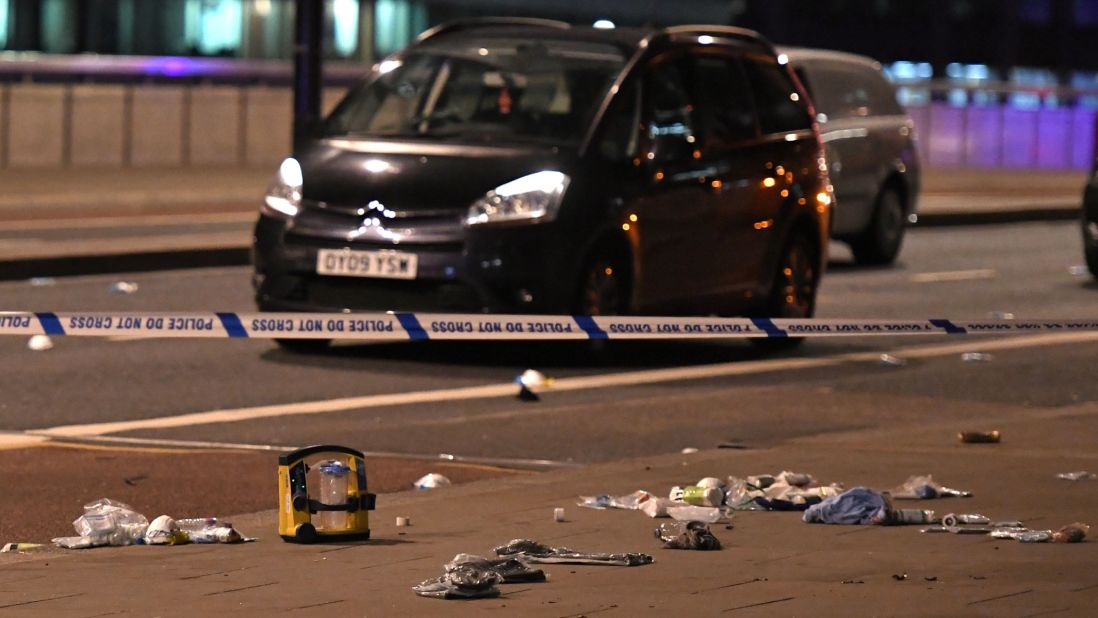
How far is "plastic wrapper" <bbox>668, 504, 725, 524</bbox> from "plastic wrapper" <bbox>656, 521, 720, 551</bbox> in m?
0.35

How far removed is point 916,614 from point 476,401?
5355mm

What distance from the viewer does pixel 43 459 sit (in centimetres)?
901

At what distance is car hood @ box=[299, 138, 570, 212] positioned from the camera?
478 inches

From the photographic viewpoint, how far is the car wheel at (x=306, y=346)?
1277 cm

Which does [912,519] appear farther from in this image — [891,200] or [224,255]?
[891,200]

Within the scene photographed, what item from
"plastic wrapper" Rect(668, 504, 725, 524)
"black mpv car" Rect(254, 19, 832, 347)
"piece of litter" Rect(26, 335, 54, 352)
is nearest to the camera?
"plastic wrapper" Rect(668, 504, 725, 524)

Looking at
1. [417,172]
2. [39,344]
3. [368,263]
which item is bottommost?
[39,344]

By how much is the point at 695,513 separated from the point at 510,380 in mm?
4431

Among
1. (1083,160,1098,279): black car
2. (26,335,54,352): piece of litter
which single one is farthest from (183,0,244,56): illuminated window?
(26,335,54,352): piece of litter

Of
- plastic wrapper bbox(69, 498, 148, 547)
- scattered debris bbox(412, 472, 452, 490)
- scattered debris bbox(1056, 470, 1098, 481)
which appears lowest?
scattered debris bbox(412, 472, 452, 490)

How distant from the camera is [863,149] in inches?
798

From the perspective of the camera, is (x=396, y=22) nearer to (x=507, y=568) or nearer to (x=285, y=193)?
(x=285, y=193)

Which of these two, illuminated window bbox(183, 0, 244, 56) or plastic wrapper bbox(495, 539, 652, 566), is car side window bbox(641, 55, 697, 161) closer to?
plastic wrapper bbox(495, 539, 652, 566)

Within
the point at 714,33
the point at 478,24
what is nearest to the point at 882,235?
the point at 714,33
